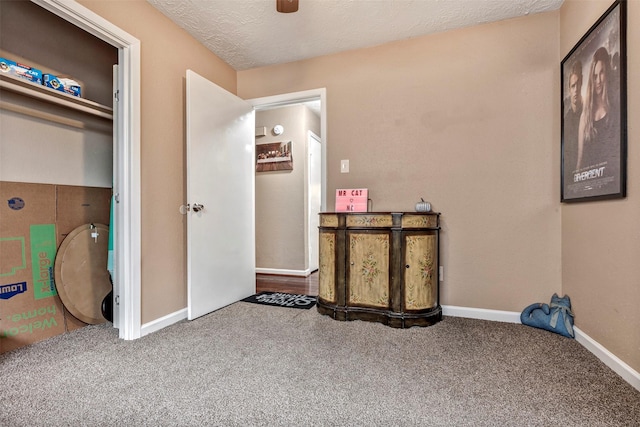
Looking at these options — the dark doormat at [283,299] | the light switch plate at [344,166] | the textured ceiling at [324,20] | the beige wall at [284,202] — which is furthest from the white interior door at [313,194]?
the textured ceiling at [324,20]

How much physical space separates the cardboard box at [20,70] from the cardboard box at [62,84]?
39 mm

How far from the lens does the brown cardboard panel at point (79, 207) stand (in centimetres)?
221

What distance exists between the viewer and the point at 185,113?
2523mm

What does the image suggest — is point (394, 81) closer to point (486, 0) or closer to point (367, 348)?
point (486, 0)

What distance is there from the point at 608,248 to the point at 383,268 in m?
1.34

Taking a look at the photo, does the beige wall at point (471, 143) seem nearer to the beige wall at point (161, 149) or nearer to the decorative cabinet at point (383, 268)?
the decorative cabinet at point (383, 268)

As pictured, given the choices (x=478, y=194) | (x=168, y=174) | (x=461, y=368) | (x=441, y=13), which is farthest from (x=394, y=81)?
(x=461, y=368)

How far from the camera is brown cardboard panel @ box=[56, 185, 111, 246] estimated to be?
2211mm

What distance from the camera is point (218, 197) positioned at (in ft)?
8.92

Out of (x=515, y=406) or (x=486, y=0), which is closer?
(x=515, y=406)

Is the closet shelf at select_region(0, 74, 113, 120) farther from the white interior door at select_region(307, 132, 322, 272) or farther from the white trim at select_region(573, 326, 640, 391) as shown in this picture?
the white trim at select_region(573, 326, 640, 391)

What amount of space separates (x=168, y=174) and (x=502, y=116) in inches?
107

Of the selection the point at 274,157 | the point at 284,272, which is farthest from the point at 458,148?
the point at 284,272

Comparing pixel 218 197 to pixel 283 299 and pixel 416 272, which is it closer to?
pixel 283 299
